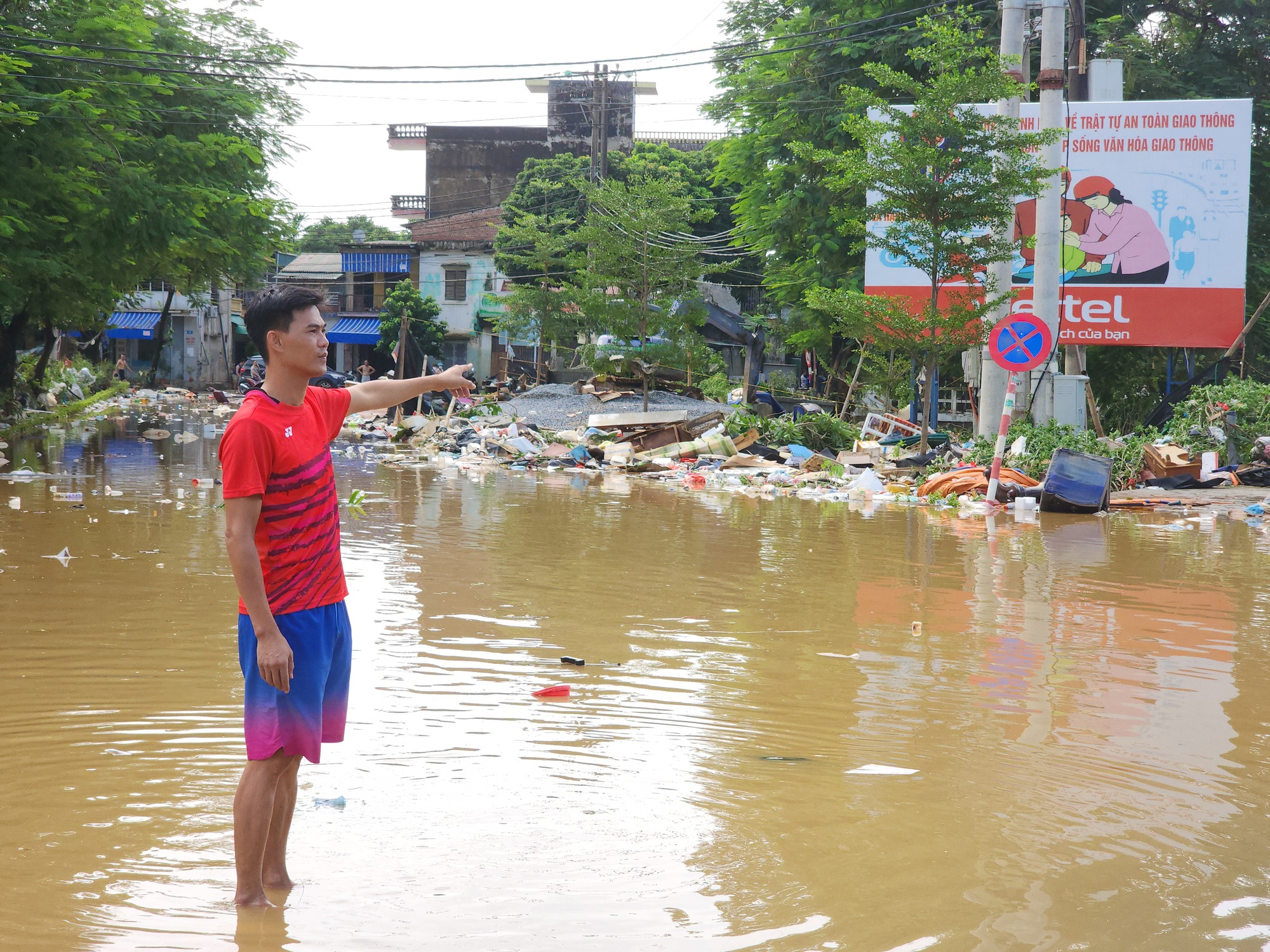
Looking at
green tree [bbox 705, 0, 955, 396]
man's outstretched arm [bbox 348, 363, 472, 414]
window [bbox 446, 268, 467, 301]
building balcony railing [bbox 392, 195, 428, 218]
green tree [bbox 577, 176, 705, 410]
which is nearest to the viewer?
man's outstretched arm [bbox 348, 363, 472, 414]

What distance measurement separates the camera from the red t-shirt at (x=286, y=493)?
2971mm

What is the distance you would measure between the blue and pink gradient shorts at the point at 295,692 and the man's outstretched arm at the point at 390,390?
71 centimetres

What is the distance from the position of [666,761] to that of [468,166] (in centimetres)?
5995

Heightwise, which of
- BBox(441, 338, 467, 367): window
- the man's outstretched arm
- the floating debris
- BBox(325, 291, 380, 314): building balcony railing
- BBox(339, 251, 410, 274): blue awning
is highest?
BBox(339, 251, 410, 274): blue awning

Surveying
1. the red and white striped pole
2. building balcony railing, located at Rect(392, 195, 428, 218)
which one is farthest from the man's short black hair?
building balcony railing, located at Rect(392, 195, 428, 218)

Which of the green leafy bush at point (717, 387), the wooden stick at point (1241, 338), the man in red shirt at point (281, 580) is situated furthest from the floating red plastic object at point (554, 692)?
the green leafy bush at point (717, 387)

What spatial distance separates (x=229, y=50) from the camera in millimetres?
22969

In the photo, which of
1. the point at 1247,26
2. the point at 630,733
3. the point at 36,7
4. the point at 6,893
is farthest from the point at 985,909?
the point at 1247,26

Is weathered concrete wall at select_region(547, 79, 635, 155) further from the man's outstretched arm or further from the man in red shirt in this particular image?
the man in red shirt

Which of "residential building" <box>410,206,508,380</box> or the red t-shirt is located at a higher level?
"residential building" <box>410,206,508,380</box>

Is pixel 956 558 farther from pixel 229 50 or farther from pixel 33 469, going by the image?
pixel 229 50

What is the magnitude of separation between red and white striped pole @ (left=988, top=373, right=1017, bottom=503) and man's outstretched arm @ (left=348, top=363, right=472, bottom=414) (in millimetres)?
10492

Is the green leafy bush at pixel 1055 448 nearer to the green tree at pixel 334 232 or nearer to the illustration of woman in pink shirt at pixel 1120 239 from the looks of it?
the illustration of woman in pink shirt at pixel 1120 239

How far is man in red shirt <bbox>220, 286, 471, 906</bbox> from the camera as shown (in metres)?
2.97
